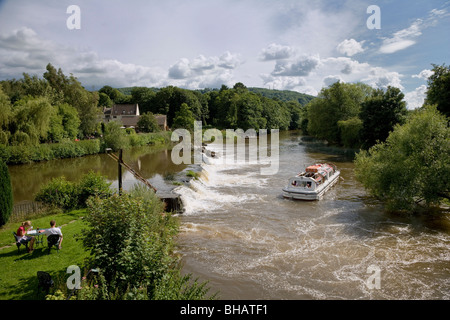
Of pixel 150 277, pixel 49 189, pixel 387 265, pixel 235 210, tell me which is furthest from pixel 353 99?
pixel 150 277

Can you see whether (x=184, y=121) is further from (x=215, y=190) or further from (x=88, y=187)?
(x=88, y=187)

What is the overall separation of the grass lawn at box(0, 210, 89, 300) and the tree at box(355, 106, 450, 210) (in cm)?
1518

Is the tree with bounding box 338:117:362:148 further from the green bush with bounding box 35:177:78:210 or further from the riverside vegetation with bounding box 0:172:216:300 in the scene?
the riverside vegetation with bounding box 0:172:216:300

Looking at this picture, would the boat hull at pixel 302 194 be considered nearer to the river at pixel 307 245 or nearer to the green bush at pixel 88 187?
the river at pixel 307 245

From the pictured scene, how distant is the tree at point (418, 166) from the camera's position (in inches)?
602

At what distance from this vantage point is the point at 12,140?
35250 millimetres

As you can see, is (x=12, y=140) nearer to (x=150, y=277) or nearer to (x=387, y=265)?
(x=150, y=277)

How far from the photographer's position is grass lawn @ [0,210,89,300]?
26.3 ft

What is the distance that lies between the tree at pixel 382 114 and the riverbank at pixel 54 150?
1435 inches

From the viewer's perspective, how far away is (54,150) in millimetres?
40188

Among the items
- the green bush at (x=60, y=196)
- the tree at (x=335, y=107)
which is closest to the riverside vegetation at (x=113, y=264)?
the green bush at (x=60, y=196)

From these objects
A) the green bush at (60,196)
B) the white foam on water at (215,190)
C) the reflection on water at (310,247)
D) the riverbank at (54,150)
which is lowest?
the reflection on water at (310,247)

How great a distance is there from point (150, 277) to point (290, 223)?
11.0 m

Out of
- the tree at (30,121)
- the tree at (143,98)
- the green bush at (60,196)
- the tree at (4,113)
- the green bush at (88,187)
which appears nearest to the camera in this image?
the green bush at (60,196)
